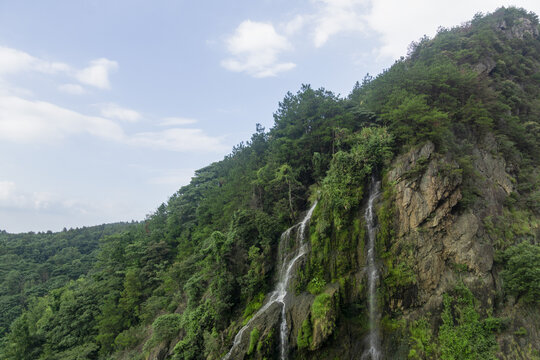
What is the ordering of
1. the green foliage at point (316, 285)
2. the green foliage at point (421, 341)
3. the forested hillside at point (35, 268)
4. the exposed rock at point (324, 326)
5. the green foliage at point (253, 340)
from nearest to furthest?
the green foliage at point (421, 341) < the exposed rock at point (324, 326) < the green foliage at point (253, 340) < the green foliage at point (316, 285) < the forested hillside at point (35, 268)

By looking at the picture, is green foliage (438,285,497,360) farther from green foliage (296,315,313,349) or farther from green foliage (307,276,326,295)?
green foliage (296,315,313,349)

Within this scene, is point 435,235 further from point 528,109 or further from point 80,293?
point 80,293

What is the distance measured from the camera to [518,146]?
2127 centimetres

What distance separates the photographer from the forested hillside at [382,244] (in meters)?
14.0

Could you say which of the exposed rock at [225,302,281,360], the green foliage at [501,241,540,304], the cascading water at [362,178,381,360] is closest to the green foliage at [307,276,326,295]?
the exposed rock at [225,302,281,360]

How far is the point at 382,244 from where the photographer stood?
16219 millimetres

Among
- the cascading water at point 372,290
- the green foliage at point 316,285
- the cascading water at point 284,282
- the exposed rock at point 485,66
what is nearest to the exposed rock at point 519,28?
the exposed rock at point 485,66

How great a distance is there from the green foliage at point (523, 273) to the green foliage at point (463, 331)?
2.35 m

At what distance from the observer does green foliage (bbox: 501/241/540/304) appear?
42.3 feet

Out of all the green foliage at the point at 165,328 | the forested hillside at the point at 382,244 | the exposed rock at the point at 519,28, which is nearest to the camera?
the forested hillside at the point at 382,244

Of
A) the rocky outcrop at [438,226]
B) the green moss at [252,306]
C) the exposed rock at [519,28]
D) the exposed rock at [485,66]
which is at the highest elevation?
the exposed rock at [519,28]

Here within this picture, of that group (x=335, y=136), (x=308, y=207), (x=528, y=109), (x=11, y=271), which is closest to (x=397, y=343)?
(x=308, y=207)

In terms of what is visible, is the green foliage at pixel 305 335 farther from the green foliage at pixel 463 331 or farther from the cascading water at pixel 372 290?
the green foliage at pixel 463 331

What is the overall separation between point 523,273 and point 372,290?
8113 millimetres
